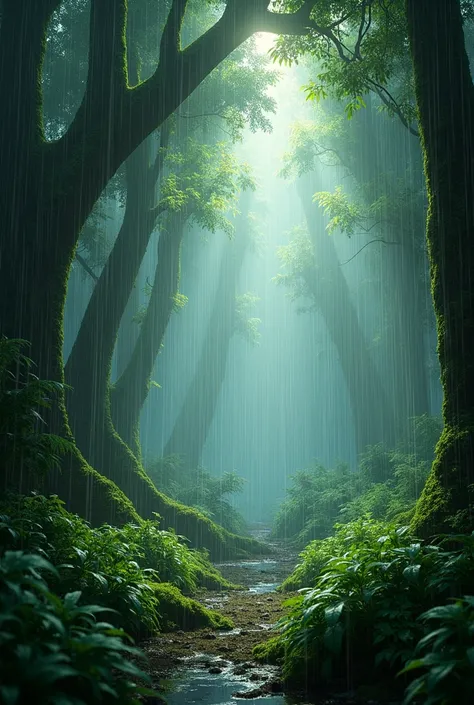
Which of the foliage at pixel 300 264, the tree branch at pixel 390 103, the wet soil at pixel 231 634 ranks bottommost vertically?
the wet soil at pixel 231 634

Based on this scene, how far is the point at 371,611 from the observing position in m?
4.04

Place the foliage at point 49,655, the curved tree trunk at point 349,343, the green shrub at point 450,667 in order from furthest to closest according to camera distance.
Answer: the curved tree trunk at point 349,343
the green shrub at point 450,667
the foliage at point 49,655

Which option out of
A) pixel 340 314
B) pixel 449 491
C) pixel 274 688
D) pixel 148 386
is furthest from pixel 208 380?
pixel 274 688

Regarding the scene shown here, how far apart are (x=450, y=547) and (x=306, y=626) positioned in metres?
1.37

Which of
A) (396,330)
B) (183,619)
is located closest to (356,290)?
(396,330)

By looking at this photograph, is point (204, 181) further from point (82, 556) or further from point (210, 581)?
point (82, 556)

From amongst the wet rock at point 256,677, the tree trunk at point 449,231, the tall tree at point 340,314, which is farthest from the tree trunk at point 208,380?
the wet rock at point 256,677

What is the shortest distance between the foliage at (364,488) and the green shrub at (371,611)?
7.54 metres

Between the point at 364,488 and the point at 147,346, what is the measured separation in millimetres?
8706

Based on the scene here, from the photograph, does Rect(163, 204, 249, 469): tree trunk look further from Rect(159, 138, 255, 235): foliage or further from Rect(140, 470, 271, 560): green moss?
Rect(159, 138, 255, 235): foliage

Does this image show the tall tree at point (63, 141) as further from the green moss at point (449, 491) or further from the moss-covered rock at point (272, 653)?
the green moss at point (449, 491)

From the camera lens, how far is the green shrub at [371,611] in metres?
3.77

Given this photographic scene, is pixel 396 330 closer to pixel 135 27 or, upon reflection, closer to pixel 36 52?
pixel 135 27

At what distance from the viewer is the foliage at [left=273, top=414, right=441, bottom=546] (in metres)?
14.3
